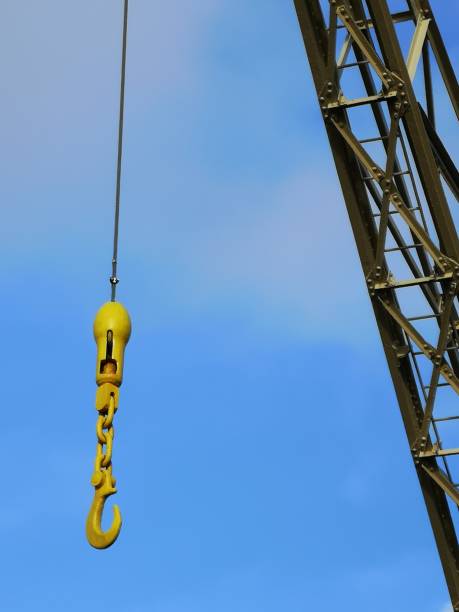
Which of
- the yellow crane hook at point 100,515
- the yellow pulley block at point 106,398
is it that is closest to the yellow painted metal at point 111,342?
the yellow pulley block at point 106,398

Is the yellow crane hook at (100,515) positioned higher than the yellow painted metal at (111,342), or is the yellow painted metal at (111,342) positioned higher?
the yellow painted metal at (111,342)

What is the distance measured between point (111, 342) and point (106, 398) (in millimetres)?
409

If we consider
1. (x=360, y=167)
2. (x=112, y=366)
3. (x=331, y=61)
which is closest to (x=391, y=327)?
(x=360, y=167)

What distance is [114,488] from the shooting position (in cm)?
1065

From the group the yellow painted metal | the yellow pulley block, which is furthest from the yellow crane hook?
the yellow painted metal

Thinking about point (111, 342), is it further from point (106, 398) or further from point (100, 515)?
point (100, 515)

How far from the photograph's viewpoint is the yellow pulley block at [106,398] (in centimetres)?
1049

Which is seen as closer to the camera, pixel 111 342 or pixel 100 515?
pixel 100 515

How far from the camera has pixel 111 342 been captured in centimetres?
1102

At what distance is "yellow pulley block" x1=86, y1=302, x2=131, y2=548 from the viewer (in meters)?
10.5

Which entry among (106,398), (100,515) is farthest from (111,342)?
(100,515)

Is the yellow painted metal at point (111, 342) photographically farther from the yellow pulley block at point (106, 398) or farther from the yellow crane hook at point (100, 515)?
the yellow crane hook at point (100, 515)

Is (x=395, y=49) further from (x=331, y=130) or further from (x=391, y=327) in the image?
(x=391, y=327)

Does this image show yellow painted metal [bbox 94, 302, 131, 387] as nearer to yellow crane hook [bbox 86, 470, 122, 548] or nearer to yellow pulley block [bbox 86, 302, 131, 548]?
yellow pulley block [bbox 86, 302, 131, 548]
